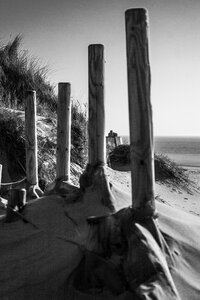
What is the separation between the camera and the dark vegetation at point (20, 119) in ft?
26.0

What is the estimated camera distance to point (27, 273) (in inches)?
Answer: 123

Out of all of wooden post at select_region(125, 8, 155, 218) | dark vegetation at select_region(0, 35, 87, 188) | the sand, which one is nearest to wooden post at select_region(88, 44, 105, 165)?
the sand

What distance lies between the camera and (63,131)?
5230mm

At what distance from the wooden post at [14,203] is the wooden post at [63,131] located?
2.71 ft

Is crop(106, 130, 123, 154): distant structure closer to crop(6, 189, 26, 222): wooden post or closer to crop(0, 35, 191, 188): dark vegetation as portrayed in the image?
crop(0, 35, 191, 188): dark vegetation

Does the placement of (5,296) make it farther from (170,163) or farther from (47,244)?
(170,163)

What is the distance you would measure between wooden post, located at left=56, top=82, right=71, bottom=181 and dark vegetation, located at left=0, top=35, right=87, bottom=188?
234cm

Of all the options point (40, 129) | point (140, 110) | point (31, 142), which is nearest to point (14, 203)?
point (31, 142)

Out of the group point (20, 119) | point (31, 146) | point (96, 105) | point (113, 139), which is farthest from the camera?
point (113, 139)

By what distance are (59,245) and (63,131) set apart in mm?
2014

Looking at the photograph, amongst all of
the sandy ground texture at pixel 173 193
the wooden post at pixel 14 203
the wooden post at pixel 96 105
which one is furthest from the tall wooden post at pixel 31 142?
the sandy ground texture at pixel 173 193

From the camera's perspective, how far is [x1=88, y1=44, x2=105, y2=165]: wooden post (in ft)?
14.1

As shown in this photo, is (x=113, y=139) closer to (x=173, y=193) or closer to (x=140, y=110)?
(x=173, y=193)

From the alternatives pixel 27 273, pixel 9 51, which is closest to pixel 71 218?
pixel 27 273
